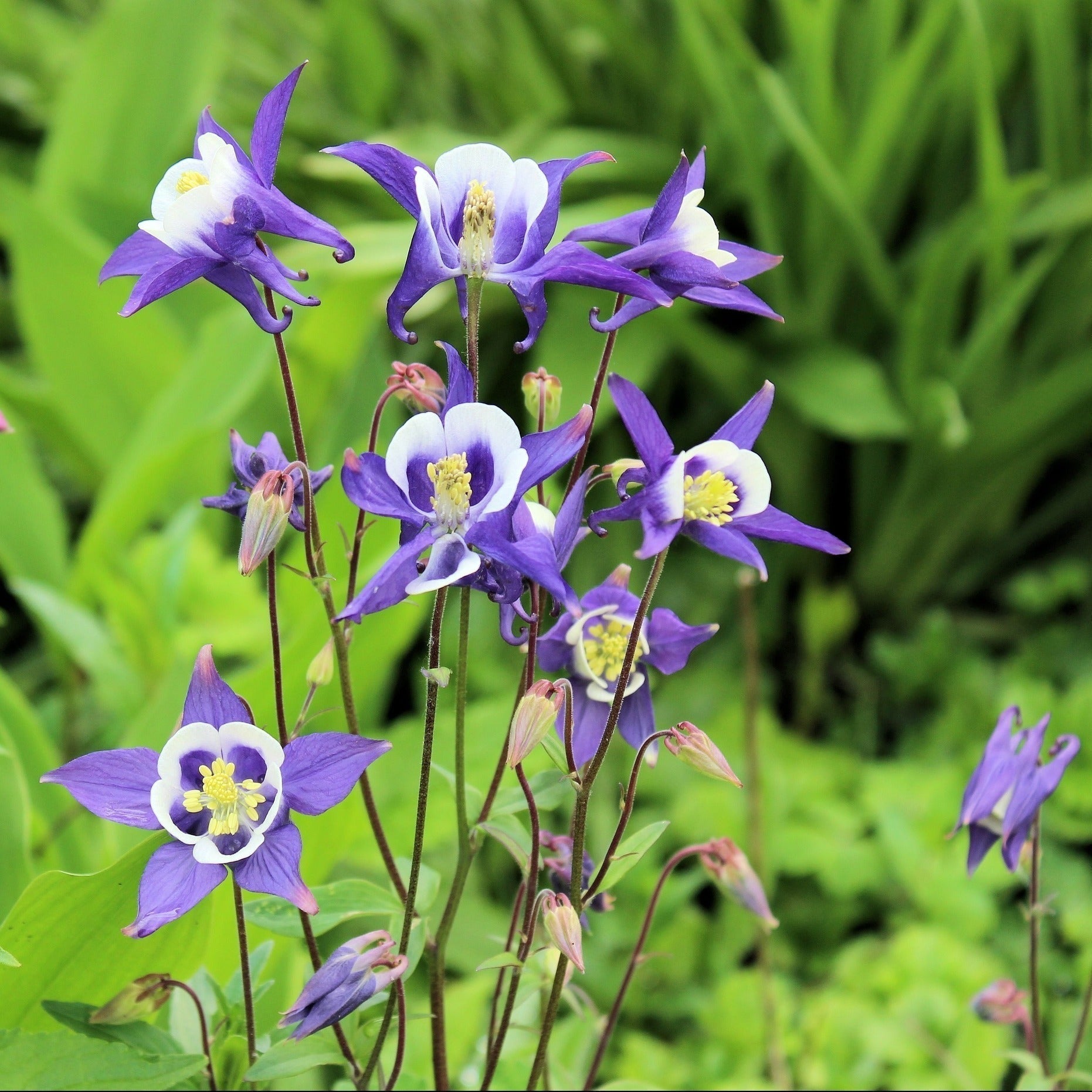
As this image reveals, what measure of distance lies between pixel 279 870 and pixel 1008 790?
444mm

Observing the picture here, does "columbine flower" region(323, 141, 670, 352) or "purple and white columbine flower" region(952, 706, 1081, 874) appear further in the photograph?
"purple and white columbine flower" region(952, 706, 1081, 874)

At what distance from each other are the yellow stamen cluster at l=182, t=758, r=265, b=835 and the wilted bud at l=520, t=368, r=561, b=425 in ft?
0.78

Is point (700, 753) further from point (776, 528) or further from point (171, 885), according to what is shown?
point (171, 885)

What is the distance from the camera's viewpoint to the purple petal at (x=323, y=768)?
1.66ft

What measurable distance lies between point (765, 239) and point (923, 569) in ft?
2.03

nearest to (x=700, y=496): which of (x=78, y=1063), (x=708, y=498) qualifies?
(x=708, y=498)

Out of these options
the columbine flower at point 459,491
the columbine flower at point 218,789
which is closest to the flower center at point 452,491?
Result: the columbine flower at point 459,491

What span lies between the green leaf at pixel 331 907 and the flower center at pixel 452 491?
23 centimetres

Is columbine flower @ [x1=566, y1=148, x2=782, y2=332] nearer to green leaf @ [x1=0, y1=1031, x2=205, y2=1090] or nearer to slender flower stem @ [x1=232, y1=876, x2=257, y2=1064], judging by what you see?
slender flower stem @ [x1=232, y1=876, x2=257, y2=1064]

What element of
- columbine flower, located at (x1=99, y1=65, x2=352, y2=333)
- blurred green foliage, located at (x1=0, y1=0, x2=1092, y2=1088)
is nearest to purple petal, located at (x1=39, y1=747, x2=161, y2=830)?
columbine flower, located at (x1=99, y1=65, x2=352, y2=333)

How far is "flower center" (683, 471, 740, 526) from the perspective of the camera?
52 centimetres

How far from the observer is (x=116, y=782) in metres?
0.53

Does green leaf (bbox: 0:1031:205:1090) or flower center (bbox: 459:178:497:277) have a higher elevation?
flower center (bbox: 459:178:497:277)

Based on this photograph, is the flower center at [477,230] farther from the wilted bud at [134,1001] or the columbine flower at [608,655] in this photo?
the wilted bud at [134,1001]
